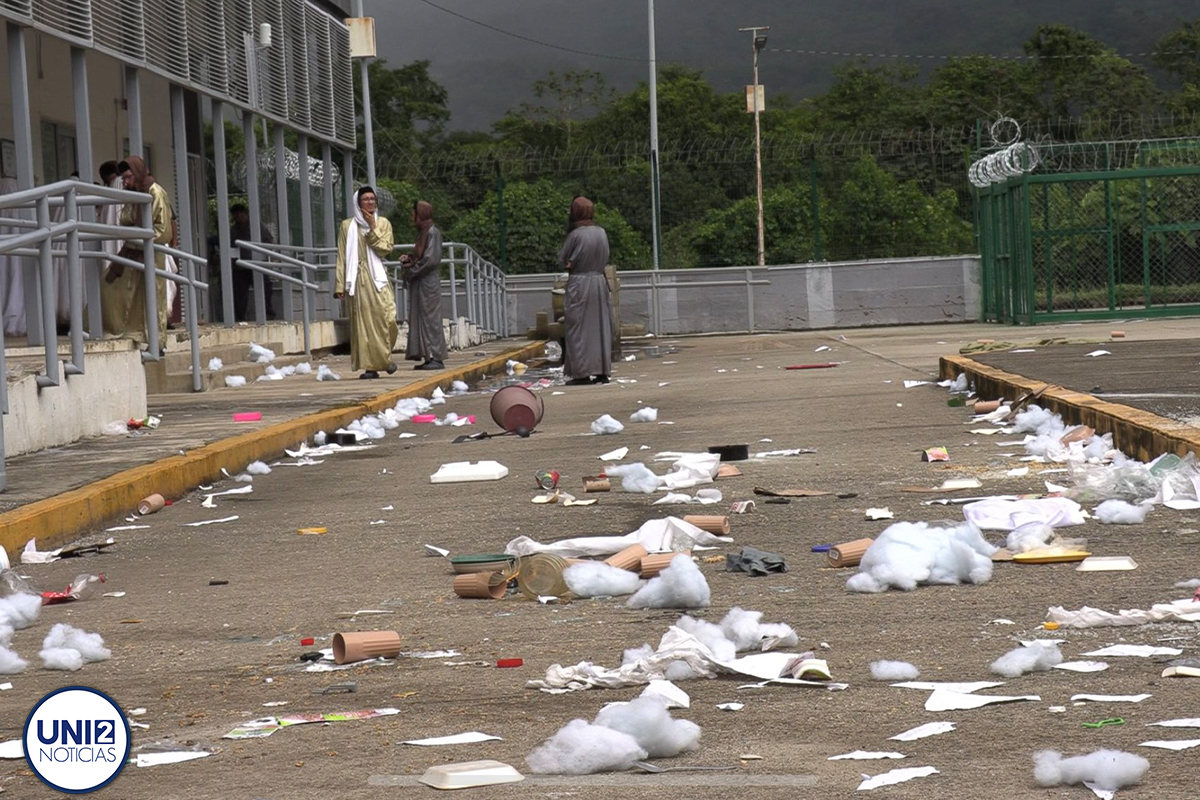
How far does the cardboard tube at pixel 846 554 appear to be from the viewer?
5.01m

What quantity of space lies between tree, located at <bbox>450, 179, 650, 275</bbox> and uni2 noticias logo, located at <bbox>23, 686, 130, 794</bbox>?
1122 inches

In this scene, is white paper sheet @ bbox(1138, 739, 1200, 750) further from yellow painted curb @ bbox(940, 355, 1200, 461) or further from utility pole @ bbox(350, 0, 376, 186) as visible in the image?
utility pole @ bbox(350, 0, 376, 186)

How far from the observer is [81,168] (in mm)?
13445

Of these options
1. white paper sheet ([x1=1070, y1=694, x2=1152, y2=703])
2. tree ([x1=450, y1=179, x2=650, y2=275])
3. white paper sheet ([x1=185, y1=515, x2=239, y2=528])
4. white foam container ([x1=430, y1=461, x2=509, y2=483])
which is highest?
tree ([x1=450, y1=179, x2=650, y2=275])

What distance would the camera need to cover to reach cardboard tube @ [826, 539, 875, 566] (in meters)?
5.01

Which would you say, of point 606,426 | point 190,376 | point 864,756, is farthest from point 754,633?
point 190,376

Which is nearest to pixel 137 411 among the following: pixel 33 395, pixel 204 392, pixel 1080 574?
pixel 33 395

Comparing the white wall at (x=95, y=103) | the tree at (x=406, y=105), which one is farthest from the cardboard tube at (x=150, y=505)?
the tree at (x=406, y=105)

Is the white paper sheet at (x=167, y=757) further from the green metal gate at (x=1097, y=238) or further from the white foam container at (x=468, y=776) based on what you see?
the green metal gate at (x=1097, y=238)

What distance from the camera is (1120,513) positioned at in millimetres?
5555

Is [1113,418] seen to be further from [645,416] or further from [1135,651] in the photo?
[1135,651]

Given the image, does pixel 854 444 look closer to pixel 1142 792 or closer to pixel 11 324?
pixel 1142 792

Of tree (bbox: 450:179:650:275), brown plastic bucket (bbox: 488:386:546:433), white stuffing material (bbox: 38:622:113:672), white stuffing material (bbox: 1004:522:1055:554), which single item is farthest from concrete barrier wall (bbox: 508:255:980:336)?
white stuffing material (bbox: 38:622:113:672)

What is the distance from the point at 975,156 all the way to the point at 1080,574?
2243cm
